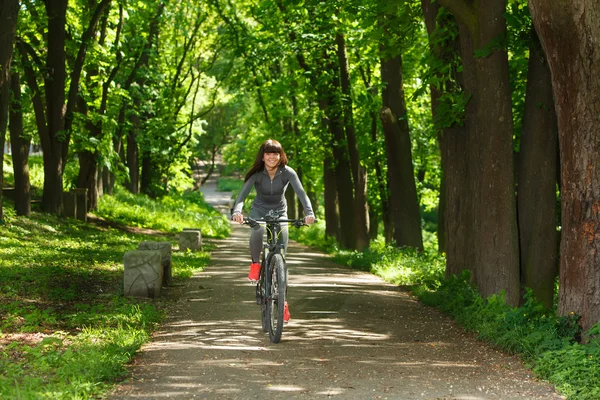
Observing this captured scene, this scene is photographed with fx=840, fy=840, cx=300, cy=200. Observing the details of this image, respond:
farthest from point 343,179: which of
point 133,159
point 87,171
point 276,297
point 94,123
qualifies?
point 276,297

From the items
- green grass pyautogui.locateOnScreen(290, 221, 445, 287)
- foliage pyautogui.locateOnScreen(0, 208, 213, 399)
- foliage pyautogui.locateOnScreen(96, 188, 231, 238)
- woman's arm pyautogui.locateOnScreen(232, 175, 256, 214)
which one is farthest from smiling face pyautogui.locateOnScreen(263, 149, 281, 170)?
foliage pyautogui.locateOnScreen(96, 188, 231, 238)

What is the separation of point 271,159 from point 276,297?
150 centimetres

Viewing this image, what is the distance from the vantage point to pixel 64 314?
10.3 m

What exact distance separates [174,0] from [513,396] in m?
24.6

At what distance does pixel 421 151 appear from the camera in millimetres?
33031

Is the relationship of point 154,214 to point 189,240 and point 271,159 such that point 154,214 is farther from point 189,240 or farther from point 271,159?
point 271,159

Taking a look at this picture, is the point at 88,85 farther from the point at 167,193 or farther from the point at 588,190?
the point at 588,190

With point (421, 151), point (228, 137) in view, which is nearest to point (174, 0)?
point (421, 151)

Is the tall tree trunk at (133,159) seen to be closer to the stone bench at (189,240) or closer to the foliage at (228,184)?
the stone bench at (189,240)

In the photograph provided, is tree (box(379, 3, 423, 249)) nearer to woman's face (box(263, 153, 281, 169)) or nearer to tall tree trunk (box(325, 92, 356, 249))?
tall tree trunk (box(325, 92, 356, 249))

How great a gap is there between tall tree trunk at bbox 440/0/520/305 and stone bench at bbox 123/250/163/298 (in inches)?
180

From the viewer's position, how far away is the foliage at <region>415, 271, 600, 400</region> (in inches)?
272

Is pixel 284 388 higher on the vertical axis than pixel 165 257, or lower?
lower

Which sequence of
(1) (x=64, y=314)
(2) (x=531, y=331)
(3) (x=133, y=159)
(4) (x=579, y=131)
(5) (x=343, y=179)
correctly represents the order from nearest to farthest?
(4) (x=579, y=131) → (2) (x=531, y=331) → (1) (x=64, y=314) → (5) (x=343, y=179) → (3) (x=133, y=159)
